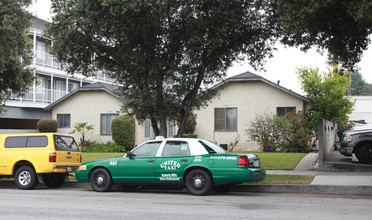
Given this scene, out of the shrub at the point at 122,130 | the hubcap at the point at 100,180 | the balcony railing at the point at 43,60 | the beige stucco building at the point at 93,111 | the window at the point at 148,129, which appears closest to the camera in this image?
the hubcap at the point at 100,180

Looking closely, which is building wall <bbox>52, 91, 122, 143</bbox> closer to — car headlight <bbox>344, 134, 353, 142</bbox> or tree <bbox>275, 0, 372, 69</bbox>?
car headlight <bbox>344, 134, 353, 142</bbox>

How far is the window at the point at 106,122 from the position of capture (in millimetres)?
31234

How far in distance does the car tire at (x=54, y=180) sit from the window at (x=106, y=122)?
56.2 feet

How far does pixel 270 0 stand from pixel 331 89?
1363 cm

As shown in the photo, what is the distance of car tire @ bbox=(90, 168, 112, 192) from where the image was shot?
40.1 ft

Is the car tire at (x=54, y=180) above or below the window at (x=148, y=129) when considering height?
A: below

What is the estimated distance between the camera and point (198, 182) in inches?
441

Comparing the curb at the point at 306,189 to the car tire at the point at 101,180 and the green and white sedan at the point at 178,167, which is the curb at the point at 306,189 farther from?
the car tire at the point at 101,180

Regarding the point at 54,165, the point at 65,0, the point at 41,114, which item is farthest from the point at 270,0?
the point at 41,114

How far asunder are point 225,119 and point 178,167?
17.2m

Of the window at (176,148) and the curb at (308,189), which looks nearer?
the curb at (308,189)

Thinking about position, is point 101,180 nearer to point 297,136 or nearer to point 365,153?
point 365,153

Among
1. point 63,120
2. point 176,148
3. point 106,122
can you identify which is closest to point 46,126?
point 63,120

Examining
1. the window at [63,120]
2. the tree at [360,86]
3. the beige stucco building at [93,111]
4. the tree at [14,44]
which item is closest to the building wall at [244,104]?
the beige stucco building at [93,111]
